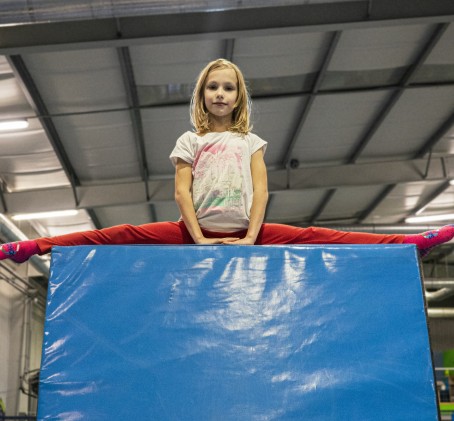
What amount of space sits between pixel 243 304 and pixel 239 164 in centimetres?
71

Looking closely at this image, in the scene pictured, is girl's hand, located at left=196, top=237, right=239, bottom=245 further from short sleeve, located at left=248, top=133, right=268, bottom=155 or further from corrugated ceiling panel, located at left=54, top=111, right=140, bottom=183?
corrugated ceiling panel, located at left=54, top=111, right=140, bottom=183

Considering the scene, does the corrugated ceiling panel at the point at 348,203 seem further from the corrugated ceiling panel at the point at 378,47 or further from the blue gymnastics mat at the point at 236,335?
the blue gymnastics mat at the point at 236,335

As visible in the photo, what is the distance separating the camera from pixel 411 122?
31.7ft

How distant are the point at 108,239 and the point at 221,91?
0.73 m

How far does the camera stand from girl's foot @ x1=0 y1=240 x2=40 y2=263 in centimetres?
222

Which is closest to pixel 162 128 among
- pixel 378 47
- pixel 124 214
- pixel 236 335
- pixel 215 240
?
pixel 378 47

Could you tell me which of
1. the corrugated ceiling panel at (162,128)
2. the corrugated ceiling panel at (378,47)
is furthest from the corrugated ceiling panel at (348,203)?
the corrugated ceiling panel at (378,47)

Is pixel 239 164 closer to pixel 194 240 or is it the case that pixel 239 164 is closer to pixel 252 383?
pixel 194 240

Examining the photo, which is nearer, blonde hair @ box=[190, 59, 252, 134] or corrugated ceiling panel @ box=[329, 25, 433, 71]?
blonde hair @ box=[190, 59, 252, 134]

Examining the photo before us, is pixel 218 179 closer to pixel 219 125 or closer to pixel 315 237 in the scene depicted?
pixel 219 125

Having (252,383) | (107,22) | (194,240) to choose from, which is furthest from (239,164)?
(107,22)

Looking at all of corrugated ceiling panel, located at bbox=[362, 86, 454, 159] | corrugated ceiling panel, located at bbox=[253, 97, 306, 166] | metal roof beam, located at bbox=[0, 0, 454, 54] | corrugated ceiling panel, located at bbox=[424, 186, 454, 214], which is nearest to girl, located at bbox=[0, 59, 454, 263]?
metal roof beam, located at bbox=[0, 0, 454, 54]

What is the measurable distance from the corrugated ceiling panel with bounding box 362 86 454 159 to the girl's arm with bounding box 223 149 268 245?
6.79 meters

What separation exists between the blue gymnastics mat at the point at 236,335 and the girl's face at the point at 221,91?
765 mm
